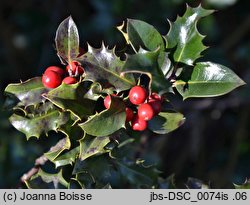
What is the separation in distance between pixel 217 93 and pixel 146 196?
38 centimetres

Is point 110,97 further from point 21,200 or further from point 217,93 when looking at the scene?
point 21,200

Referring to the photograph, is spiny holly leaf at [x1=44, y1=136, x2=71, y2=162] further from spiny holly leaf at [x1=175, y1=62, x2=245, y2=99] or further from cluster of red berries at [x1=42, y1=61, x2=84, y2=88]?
spiny holly leaf at [x1=175, y1=62, x2=245, y2=99]

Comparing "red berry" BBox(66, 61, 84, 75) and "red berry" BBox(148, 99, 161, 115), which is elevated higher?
"red berry" BBox(66, 61, 84, 75)

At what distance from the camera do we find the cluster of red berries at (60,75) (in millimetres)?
1379

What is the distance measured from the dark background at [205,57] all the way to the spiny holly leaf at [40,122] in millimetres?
1303

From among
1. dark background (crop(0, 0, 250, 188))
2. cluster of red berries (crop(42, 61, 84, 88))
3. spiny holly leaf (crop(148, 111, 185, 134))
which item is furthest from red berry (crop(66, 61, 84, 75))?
dark background (crop(0, 0, 250, 188))

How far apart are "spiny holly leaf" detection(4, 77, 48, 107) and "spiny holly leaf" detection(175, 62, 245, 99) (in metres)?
0.34

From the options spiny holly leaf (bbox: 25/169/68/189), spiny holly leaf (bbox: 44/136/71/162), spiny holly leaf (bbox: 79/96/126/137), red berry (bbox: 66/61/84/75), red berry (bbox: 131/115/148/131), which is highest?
red berry (bbox: 66/61/84/75)

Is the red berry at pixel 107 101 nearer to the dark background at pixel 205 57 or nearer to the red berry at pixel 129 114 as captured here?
the red berry at pixel 129 114

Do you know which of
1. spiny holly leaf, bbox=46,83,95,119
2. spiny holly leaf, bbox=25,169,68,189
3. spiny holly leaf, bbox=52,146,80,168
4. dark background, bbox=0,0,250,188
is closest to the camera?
spiny holly leaf, bbox=46,83,95,119

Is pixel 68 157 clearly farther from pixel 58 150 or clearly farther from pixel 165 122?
pixel 165 122

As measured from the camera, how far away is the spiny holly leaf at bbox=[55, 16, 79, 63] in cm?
142

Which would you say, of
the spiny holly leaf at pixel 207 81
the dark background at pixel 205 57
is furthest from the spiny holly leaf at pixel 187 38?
the dark background at pixel 205 57

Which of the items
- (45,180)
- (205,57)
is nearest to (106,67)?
(45,180)
